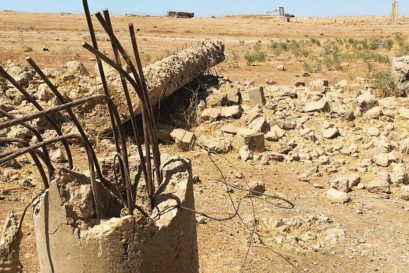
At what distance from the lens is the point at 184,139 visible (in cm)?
730

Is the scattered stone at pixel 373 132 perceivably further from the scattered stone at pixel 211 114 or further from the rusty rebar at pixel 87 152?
the rusty rebar at pixel 87 152

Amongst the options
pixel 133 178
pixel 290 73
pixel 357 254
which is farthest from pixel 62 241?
pixel 290 73

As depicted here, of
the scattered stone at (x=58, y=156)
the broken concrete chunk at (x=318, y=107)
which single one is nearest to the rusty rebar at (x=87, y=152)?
the scattered stone at (x=58, y=156)

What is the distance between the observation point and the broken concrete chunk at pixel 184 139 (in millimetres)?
7297

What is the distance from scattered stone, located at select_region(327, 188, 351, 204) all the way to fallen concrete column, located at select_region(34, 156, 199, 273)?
3.78 meters

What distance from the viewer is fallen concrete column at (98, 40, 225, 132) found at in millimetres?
6812

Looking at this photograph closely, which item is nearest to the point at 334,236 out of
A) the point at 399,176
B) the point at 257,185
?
the point at 257,185

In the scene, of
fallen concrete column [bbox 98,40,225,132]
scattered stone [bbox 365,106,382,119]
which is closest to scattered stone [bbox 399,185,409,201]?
scattered stone [bbox 365,106,382,119]

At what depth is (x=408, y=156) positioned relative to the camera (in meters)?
7.23

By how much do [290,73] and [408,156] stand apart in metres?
6.28

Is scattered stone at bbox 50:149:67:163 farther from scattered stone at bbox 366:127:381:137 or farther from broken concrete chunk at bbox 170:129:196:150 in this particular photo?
scattered stone at bbox 366:127:381:137

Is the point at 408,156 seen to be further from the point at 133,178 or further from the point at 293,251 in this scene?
the point at 133,178

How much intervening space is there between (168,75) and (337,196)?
3.00 meters

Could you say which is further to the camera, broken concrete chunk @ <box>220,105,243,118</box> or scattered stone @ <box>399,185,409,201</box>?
broken concrete chunk @ <box>220,105,243,118</box>
